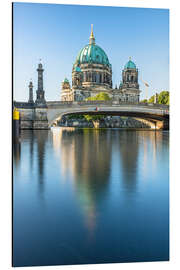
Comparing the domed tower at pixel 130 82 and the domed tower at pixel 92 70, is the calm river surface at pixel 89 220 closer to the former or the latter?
the domed tower at pixel 130 82

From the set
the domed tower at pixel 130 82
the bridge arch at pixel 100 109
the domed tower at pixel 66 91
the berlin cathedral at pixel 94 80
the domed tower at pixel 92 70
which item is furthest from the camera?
the domed tower at pixel 92 70

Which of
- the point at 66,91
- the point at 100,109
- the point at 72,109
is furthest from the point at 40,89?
the point at 66,91

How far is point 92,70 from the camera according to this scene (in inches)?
1695

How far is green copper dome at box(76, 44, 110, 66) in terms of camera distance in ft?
141

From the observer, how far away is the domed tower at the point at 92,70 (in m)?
42.6

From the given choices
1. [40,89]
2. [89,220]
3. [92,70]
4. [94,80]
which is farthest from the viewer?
[94,80]

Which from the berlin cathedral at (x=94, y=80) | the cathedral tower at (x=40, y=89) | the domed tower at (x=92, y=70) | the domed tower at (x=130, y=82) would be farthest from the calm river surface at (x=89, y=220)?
the domed tower at (x=92, y=70)

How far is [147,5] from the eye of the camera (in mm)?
2127

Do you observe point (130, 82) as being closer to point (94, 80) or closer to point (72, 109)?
point (94, 80)

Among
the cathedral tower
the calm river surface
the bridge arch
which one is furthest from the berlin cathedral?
the calm river surface

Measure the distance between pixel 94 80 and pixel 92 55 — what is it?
4451 mm
